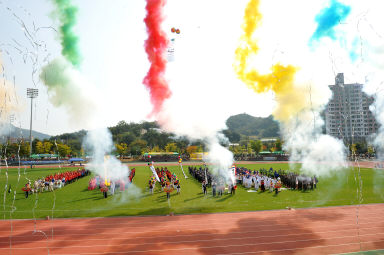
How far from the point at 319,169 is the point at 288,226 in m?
15.4

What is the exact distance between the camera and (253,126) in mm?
174125

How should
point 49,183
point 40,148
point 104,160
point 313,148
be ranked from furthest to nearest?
point 40,148 → point 104,160 → point 313,148 → point 49,183

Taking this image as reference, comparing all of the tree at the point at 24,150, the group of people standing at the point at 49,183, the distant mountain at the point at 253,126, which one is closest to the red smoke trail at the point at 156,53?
the group of people standing at the point at 49,183

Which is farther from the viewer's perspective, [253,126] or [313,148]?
[253,126]

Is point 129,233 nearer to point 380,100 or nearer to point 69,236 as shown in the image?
point 69,236

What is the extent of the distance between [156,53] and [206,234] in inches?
668

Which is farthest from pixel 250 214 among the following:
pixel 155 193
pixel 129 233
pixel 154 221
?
pixel 155 193

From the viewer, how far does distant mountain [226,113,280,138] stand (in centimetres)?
15225

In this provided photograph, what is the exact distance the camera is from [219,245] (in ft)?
32.9

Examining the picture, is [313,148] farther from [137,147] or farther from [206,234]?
[137,147]

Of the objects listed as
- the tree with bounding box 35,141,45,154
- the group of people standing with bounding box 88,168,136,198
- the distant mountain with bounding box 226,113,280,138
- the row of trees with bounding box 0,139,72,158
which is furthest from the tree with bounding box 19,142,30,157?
the distant mountain with bounding box 226,113,280,138

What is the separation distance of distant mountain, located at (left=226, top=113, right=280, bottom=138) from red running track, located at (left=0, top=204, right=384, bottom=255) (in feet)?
456

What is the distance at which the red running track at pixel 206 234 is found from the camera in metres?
9.80

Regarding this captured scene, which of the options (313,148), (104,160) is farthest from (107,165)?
(313,148)
